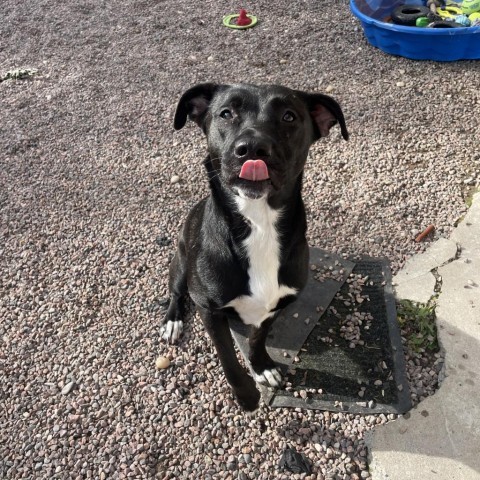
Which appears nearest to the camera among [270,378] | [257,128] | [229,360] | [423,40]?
[257,128]

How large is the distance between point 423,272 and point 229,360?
1596 mm

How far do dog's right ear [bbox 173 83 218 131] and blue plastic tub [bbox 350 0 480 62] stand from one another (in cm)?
353

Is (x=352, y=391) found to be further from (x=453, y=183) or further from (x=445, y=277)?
(x=453, y=183)

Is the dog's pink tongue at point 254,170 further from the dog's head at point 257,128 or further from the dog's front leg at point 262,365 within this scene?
the dog's front leg at point 262,365

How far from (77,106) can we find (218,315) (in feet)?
12.0

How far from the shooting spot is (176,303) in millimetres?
3104

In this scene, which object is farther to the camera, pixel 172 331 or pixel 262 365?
pixel 172 331

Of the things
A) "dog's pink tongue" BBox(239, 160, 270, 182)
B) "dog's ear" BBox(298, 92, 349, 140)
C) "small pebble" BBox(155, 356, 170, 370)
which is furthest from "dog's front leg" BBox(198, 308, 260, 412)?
"dog's ear" BBox(298, 92, 349, 140)

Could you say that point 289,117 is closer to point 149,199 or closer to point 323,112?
point 323,112

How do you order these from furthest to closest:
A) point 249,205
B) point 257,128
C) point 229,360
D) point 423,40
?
point 423,40
point 229,360
point 249,205
point 257,128

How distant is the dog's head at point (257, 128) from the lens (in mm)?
2059

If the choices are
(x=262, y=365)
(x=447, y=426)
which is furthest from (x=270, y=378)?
(x=447, y=426)

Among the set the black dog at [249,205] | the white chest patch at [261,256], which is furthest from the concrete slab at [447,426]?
the white chest patch at [261,256]

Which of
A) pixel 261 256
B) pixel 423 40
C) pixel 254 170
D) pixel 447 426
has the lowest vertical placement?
pixel 447 426
